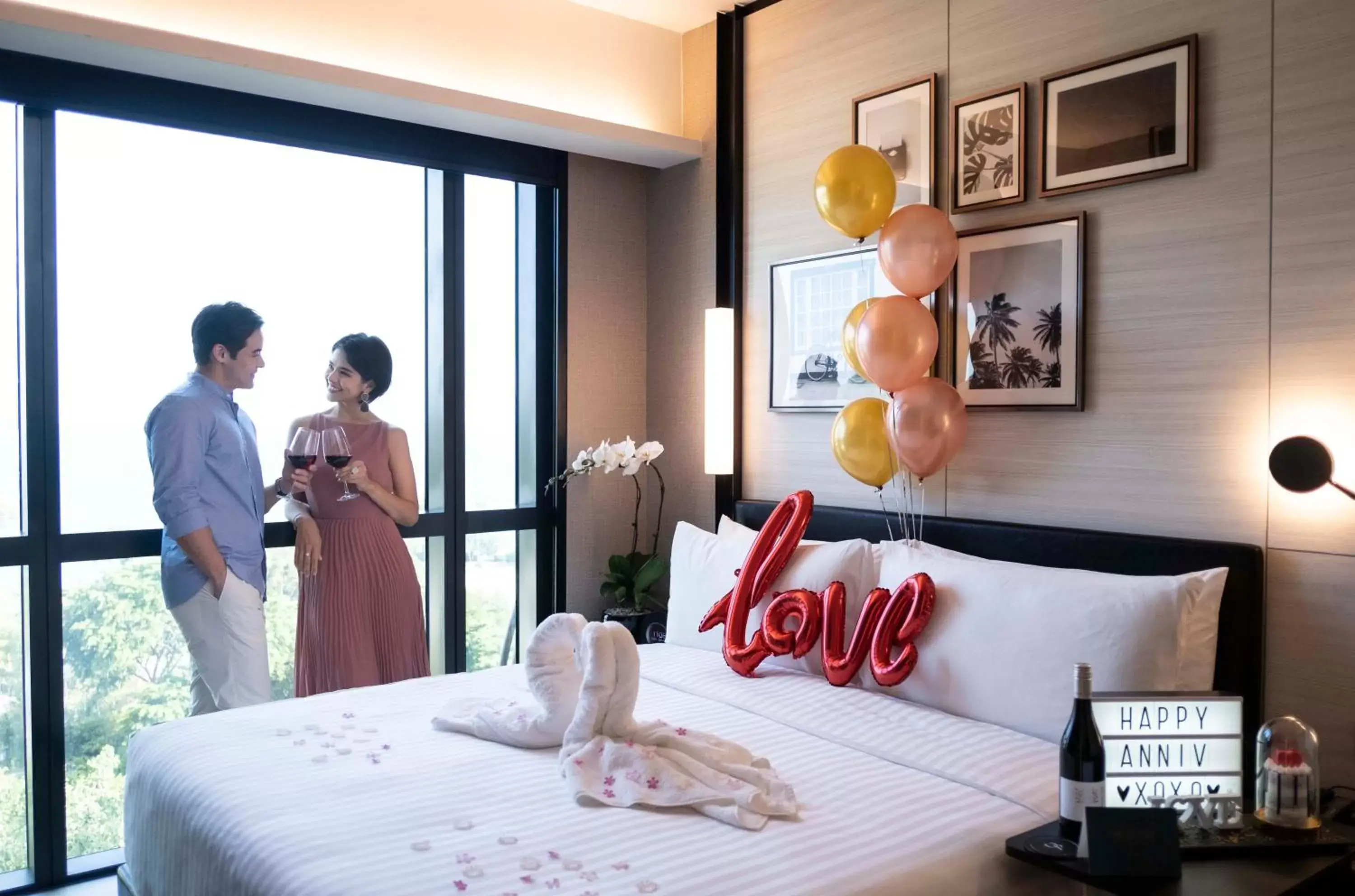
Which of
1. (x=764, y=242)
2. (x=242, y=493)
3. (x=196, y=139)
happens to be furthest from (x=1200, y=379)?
(x=196, y=139)

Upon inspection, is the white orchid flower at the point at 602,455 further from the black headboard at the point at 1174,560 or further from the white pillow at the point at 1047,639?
the white pillow at the point at 1047,639

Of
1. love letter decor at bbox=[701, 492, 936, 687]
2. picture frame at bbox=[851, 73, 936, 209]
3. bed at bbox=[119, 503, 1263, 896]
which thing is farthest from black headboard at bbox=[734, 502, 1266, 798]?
picture frame at bbox=[851, 73, 936, 209]

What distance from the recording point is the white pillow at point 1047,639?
2.21m

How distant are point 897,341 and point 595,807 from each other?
1.47 meters

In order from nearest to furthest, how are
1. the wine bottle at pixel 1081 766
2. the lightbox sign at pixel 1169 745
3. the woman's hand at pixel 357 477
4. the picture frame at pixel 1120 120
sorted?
the wine bottle at pixel 1081 766
the lightbox sign at pixel 1169 745
the picture frame at pixel 1120 120
the woman's hand at pixel 357 477

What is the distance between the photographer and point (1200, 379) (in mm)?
2510

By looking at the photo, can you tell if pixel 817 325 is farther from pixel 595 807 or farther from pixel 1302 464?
pixel 595 807

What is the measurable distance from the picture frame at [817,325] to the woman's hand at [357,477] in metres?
1.43

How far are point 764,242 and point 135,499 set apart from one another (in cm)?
227

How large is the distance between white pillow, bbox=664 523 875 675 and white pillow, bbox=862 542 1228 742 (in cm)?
31

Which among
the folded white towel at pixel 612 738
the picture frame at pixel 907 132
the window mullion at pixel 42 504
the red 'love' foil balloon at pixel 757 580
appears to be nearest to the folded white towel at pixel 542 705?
the folded white towel at pixel 612 738

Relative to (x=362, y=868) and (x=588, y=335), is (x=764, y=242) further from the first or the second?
(x=362, y=868)

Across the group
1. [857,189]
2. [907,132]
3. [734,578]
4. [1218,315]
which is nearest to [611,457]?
[734,578]

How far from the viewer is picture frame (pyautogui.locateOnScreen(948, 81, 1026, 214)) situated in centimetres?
Result: 287
